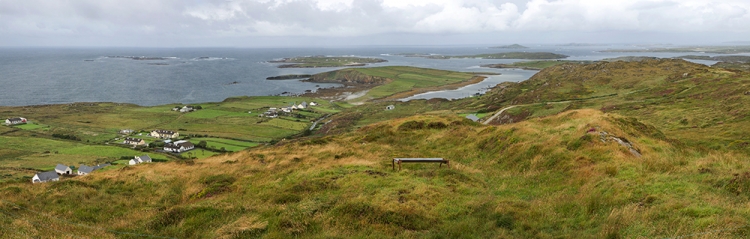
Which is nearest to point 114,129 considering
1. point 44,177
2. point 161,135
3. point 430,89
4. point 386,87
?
point 161,135

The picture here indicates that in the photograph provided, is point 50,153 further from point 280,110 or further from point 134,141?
point 280,110

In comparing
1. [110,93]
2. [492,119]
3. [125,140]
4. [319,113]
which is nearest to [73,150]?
[125,140]

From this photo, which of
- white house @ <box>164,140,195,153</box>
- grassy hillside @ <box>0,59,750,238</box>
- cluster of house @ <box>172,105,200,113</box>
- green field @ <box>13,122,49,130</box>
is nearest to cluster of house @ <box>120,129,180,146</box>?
white house @ <box>164,140,195,153</box>

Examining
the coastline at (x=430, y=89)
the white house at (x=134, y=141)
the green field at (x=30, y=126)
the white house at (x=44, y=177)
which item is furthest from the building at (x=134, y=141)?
the coastline at (x=430, y=89)

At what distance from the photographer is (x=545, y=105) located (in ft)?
221

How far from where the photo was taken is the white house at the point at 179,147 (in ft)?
235

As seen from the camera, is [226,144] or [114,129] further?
[114,129]

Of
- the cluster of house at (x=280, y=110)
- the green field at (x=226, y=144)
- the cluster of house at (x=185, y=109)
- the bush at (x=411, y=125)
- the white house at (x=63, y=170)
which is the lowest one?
the green field at (x=226, y=144)

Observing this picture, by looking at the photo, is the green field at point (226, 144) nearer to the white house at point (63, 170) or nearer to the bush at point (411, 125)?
the white house at point (63, 170)

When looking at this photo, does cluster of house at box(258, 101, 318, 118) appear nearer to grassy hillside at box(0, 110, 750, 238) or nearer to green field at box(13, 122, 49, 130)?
green field at box(13, 122, 49, 130)

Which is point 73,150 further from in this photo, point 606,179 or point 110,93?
point 110,93

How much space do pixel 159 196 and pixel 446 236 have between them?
15.8m

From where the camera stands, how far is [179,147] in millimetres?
71750

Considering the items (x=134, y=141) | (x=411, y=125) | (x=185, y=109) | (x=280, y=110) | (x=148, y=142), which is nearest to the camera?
(x=411, y=125)
